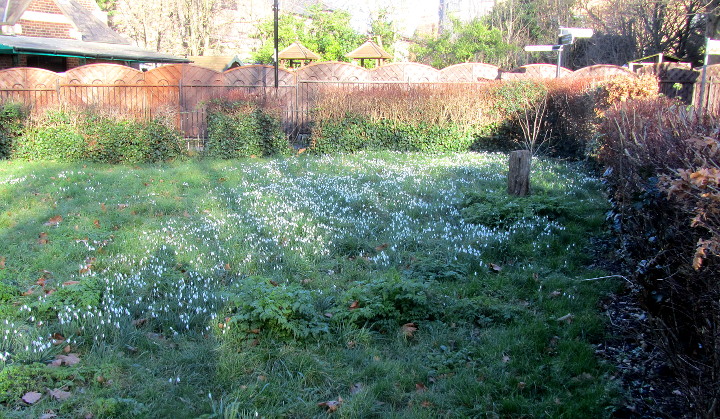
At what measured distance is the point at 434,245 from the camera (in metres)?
6.53

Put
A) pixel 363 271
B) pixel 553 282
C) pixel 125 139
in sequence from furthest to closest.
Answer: pixel 125 139 < pixel 363 271 < pixel 553 282

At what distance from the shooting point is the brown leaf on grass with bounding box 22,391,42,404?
3367 millimetres

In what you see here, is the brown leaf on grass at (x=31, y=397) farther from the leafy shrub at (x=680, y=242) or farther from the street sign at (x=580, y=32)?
the street sign at (x=580, y=32)

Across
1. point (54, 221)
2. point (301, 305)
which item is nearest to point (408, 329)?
point (301, 305)

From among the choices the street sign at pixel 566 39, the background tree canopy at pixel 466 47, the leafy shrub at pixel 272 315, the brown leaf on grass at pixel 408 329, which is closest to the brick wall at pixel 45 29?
the background tree canopy at pixel 466 47

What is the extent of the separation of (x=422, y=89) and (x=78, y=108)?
28.3ft

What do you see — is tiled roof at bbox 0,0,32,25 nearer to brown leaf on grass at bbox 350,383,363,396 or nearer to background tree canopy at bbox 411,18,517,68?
background tree canopy at bbox 411,18,517,68

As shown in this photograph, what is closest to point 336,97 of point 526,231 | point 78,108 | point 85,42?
point 78,108

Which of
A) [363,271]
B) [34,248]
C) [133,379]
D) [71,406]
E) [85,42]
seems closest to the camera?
[71,406]

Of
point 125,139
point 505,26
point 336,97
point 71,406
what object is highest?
point 505,26

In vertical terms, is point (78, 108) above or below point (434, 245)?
above

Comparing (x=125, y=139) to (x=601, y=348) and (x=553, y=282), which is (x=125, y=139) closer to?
(x=553, y=282)

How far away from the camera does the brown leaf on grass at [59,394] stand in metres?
3.41

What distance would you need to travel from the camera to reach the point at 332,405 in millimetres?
3416
